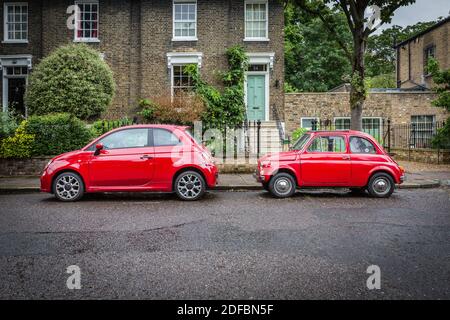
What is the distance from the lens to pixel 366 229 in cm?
628

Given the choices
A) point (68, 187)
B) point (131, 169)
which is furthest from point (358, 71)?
point (68, 187)

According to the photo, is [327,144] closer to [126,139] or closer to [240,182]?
[240,182]

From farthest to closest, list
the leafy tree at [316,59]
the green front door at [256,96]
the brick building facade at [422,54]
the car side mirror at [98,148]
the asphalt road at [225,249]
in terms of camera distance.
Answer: the leafy tree at [316,59]
the brick building facade at [422,54]
the green front door at [256,96]
the car side mirror at [98,148]
the asphalt road at [225,249]

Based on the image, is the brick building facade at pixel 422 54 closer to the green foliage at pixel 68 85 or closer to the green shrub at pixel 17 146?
the green foliage at pixel 68 85

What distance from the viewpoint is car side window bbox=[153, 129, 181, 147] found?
912 centimetres

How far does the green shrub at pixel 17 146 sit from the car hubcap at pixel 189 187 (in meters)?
6.88

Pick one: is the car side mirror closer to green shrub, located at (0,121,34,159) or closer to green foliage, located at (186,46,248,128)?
green shrub, located at (0,121,34,159)

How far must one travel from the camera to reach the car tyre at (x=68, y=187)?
29.4ft

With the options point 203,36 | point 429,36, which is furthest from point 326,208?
point 429,36

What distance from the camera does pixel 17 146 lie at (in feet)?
43.6

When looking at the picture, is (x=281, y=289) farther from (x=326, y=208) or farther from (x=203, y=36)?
(x=203, y=36)

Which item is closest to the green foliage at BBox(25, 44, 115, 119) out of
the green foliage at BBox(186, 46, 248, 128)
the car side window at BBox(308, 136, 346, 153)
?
the green foliage at BBox(186, 46, 248, 128)

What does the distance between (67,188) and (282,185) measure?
4812 mm

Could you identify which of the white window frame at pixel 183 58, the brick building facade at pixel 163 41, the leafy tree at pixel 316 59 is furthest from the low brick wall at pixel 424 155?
the leafy tree at pixel 316 59
